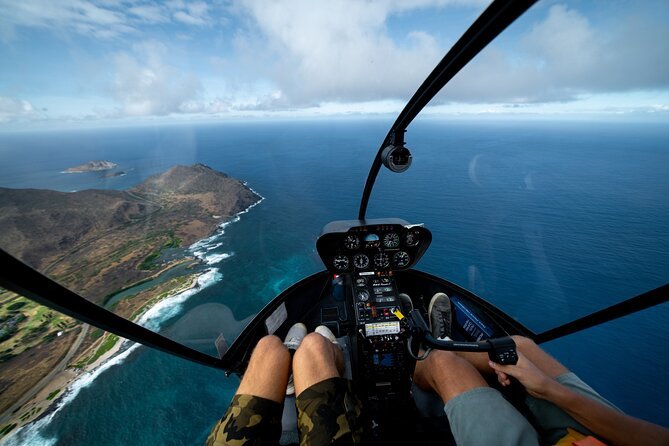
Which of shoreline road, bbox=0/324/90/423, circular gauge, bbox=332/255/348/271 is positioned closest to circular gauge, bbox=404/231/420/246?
circular gauge, bbox=332/255/348/271

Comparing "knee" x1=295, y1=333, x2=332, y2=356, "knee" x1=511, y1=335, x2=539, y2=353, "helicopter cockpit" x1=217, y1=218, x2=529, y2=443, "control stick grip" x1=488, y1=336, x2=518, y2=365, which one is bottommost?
"helicopter cockpit" x1=217, y1=218, x2=529, y2=443

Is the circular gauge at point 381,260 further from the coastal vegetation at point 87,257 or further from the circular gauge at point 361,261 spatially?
the coastal vegetation at point 87,257

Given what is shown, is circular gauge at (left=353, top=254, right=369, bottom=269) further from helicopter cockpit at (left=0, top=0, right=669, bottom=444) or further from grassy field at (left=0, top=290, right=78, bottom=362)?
grassy field at (left=0, top=290, right=78, bottom=362)

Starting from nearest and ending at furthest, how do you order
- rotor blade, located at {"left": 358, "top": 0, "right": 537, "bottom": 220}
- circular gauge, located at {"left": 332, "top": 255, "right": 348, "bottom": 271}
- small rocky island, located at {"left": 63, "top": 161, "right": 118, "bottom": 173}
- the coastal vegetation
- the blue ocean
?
rotor blade, located at {"left": 358, "top": 0, "right": 537, "bottom": 220} → circular gauge, located at {"left": 332, "top": 255, "right": 348, "bottom": 271} → the blue ocean → the coastal vegetation → small rocky island, located at {"left": 63, "top": 161, "right": 118, "bottom": 173}

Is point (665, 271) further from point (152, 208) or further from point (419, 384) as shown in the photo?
point (152, 208)

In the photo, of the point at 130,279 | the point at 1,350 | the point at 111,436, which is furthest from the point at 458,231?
the point at 1,350
